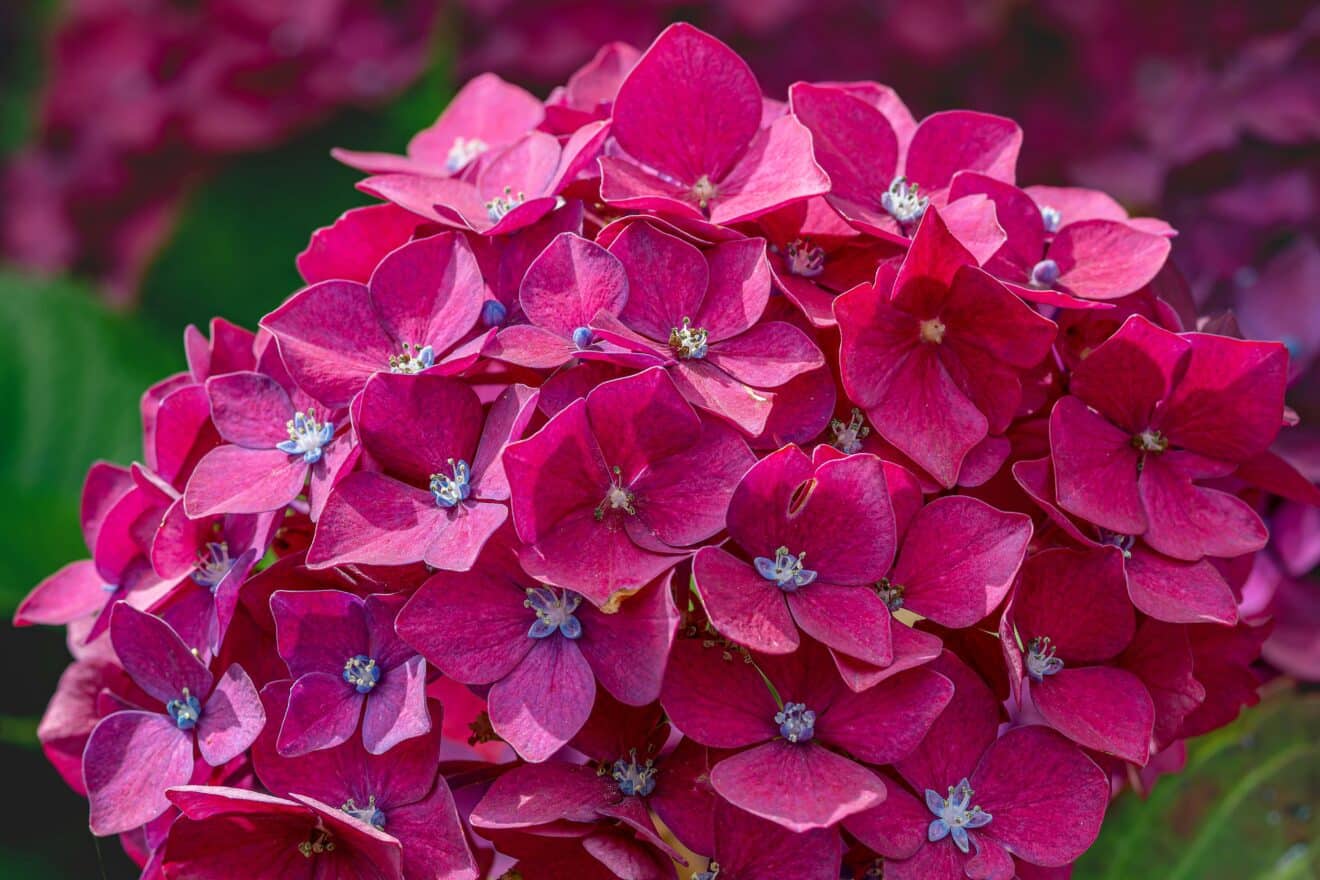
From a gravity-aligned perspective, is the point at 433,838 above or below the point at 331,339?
below

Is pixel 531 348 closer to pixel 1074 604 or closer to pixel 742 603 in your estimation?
pixel 742 603

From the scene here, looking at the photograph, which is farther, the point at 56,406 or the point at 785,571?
the point at 56,406

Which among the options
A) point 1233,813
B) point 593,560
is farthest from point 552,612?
point 1233,813

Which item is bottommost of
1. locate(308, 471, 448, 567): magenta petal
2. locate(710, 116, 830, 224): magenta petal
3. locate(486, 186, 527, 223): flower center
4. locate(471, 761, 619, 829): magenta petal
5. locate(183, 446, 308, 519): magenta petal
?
locate(471, 761, 619, 829): magenta petal

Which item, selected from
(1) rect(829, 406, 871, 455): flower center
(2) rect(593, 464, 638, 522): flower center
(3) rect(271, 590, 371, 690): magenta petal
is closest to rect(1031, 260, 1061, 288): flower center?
(1) rect(829, 406, 871, 455): flower center

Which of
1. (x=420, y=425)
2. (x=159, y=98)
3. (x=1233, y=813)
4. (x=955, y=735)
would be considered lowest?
(x=1233, y=813)

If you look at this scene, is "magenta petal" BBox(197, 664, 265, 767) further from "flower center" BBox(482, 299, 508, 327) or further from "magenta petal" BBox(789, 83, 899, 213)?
"magenta petal" BBox(789, 83, 899, 213)
